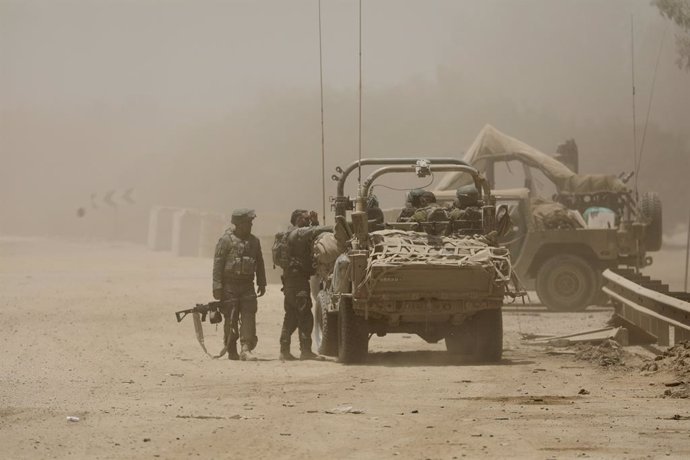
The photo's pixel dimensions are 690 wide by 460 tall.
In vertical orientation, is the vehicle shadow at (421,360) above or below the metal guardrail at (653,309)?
below

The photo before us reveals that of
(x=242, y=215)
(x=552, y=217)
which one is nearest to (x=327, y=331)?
(x=242, y=215)

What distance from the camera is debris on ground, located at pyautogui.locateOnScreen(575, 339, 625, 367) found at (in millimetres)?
14312

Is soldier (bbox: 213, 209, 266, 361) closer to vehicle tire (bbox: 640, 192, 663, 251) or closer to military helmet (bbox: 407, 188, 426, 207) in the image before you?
military helmet (bbox: 407, 188, 426, 207)

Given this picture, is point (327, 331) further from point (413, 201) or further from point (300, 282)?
point (413, 201)

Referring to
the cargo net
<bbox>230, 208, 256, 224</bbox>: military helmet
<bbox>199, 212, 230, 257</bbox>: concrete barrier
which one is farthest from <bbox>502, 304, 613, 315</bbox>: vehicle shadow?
<bbox>199, 212, 230, 257</bbox>: concrete barrier

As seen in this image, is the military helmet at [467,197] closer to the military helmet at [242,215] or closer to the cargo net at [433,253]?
the cargo net at [433,253]

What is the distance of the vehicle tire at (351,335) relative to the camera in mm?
14539

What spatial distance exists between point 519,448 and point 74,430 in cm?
286

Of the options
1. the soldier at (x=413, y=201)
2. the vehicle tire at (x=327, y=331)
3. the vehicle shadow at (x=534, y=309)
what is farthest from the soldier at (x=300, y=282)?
the vehicle shadow at (x=534, y=309)

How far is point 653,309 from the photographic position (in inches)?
596

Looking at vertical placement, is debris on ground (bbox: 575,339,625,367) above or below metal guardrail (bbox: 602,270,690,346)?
below

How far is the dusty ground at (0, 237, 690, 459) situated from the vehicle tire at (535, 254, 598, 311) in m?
3.24

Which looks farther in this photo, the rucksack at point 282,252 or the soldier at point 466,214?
the rucksack at point 282,252

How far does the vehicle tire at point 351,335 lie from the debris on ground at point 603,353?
2147mm
